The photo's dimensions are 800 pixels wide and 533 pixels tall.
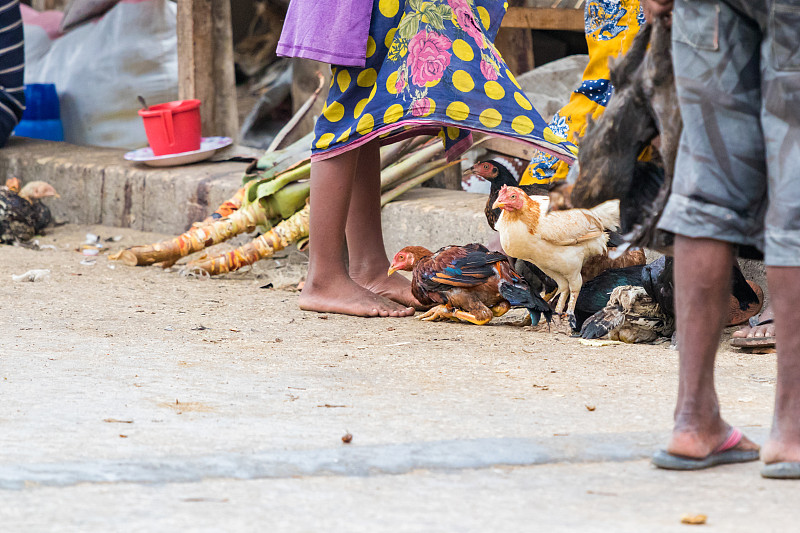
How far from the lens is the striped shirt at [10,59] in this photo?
20.6ft

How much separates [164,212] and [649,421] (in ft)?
13.4

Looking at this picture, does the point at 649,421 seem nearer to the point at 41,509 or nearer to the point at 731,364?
the point at 731,364

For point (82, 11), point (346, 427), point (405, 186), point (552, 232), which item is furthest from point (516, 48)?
point (346, 427)

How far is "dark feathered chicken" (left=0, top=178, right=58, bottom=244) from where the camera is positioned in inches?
216

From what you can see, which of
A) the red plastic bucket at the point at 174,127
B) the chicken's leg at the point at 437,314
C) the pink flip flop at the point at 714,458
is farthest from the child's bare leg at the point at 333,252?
the red plastic bucket at the point at 174,127

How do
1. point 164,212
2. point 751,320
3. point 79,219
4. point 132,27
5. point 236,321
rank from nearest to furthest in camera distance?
point 751,320 → point 236,321 → point 164,212 → point 79,219 → point 132,27

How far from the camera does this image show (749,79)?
179cm

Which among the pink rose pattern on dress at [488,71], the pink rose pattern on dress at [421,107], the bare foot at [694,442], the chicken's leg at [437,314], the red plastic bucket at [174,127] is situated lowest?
the chicken's leg at [437,314]

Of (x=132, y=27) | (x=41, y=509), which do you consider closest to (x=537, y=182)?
(x=41, y=509)

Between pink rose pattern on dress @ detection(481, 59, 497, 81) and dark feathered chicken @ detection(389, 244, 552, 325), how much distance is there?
63 centimetres

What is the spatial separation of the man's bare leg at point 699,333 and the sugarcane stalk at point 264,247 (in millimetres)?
2915

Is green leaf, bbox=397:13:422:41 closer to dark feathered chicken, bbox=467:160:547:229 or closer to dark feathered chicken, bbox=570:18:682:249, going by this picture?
dark feathered chicken, bbox=467:160:547:229

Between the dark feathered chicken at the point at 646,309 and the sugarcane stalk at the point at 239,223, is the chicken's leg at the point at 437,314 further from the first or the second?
the sugarcane stalk at the point at 239,223

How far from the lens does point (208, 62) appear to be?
612cm
